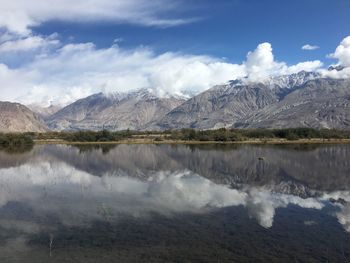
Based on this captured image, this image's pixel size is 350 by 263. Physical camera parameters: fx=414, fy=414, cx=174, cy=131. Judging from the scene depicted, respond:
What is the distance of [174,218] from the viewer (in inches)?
1534

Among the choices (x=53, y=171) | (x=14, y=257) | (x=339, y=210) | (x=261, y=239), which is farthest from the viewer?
(x=53, y=171)

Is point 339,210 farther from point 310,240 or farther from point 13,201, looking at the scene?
point 13,201

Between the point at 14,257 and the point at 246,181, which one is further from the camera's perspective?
the point at 246,181

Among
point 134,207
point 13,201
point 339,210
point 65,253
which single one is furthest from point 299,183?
point 65,253

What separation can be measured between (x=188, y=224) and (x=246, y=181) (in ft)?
106

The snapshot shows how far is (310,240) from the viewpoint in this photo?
32.1 meters

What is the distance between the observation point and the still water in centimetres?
2862

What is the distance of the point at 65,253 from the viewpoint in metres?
28.0

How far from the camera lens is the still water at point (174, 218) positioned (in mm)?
28620

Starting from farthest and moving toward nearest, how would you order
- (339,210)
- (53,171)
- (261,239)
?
(53,171) < (339,210) < (261,239)

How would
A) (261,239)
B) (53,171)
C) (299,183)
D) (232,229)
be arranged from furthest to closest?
1. (53,171)
2. (299,183)
3. (232,229)
4. (261,239)

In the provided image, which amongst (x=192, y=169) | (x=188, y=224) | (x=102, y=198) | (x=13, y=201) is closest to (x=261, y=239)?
(x=188, y=224)

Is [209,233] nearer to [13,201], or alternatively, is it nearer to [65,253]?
[65,253]

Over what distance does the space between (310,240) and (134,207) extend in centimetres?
1929
